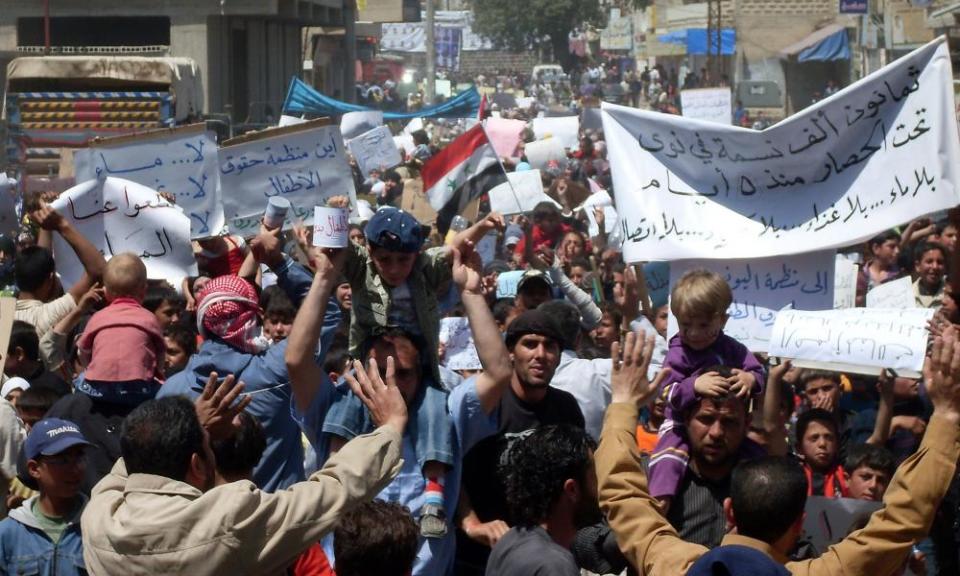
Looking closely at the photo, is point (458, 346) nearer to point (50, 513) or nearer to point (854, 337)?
point (854, 337)

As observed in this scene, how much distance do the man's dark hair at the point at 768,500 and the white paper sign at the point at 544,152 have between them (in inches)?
535

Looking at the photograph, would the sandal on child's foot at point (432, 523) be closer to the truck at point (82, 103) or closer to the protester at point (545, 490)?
the protester at point (545, 490)

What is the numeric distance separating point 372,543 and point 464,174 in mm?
5941

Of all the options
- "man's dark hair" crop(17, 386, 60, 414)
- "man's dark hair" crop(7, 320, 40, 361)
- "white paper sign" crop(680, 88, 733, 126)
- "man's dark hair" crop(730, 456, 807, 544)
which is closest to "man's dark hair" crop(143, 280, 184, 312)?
"man's dark hair" crop(7, 320, 40, 361)

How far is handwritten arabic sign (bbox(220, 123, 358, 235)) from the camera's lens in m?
8.11

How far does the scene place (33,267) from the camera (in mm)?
7367

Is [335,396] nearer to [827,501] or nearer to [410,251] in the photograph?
[410,251]

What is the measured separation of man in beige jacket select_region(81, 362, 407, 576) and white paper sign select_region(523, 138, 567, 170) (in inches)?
539

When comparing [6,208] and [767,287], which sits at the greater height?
[6,208]

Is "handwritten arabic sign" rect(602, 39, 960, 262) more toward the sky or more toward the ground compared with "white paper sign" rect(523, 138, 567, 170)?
more toward the sky

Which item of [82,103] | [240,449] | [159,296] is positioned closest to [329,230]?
[240,449]

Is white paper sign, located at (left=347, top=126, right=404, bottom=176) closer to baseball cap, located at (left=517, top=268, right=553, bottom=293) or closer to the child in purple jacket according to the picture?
baseball cap, located at (left=517, top=268, right=553, bottom=293)

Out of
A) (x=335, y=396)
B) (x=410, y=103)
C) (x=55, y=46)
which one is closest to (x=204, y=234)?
(x=335, y=396)

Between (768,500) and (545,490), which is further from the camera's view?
(545,490)
